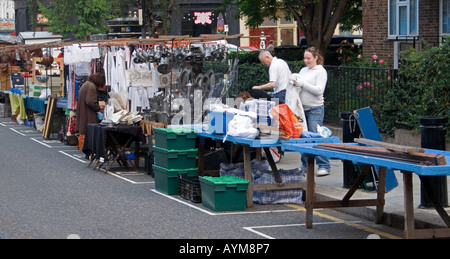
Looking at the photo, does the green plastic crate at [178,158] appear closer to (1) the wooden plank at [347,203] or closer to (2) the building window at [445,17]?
(1) the wooden plank at [347,203]

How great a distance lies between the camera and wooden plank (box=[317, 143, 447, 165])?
7.06 m

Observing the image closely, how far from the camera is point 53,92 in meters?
21.5

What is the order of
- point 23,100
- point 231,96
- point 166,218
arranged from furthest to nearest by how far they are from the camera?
point 23,100 < point 231,96 < point 166,218

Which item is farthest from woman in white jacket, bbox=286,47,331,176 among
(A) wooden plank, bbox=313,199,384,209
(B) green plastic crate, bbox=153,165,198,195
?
(A) wooden plank, bbox=313,199,384,209

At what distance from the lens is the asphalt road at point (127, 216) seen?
8711 mm

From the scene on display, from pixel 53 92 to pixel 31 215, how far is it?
1209cm

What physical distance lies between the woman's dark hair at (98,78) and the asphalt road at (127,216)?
3.08 metres

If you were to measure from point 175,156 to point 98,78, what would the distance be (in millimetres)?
5617

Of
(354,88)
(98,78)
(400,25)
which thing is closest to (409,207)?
(354,88)

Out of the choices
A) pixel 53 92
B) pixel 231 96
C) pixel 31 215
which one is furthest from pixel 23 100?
pixel 31 215

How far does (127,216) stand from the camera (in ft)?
32.1

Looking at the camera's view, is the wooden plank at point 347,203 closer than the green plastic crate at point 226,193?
Yes

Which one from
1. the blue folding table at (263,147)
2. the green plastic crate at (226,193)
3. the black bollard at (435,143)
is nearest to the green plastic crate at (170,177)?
the blue folding table at (263,147)

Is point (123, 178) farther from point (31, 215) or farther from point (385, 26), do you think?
point (385, 26)
